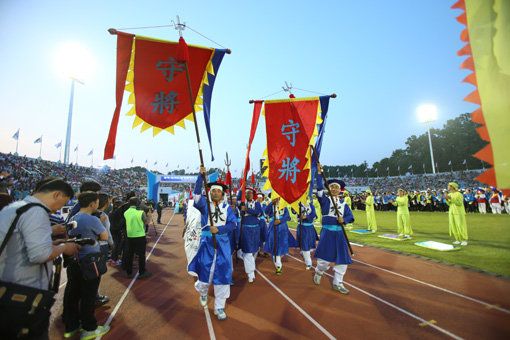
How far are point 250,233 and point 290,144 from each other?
254 cm

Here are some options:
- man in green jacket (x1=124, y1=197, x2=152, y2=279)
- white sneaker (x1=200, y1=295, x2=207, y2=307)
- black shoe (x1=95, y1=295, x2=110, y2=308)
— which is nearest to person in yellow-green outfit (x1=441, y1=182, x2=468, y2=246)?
white sneaker (x1=200, y1=295, x2=207, y2=307)

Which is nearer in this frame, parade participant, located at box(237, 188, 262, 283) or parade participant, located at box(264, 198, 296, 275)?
parade participant, located at box(237, 188, 262, 283)

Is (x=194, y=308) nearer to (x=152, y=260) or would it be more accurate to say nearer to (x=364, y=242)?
(x=152, y=260)

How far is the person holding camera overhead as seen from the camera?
124 inches

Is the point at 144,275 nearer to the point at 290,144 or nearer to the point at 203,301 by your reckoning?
the point at 203,301

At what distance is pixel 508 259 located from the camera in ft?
20.1

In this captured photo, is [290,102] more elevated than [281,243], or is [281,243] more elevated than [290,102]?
[290,102]

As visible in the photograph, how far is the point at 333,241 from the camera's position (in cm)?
489

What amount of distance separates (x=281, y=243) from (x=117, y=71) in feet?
18.5

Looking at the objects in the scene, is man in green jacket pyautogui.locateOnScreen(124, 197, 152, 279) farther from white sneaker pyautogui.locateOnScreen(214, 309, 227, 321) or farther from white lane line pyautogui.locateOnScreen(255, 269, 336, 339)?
white lane line pyautogui.locateOnScreen(255, 269, 336, 339)

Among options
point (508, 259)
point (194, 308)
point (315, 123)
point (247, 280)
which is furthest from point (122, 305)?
point (508, 259)

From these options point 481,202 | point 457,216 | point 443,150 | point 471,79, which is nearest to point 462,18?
point 471,79

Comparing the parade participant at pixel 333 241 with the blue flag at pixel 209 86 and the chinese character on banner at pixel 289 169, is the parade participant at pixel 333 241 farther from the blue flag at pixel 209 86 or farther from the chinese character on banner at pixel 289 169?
the blue flag at pixel 209 86

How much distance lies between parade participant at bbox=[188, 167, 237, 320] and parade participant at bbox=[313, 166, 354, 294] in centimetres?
220
